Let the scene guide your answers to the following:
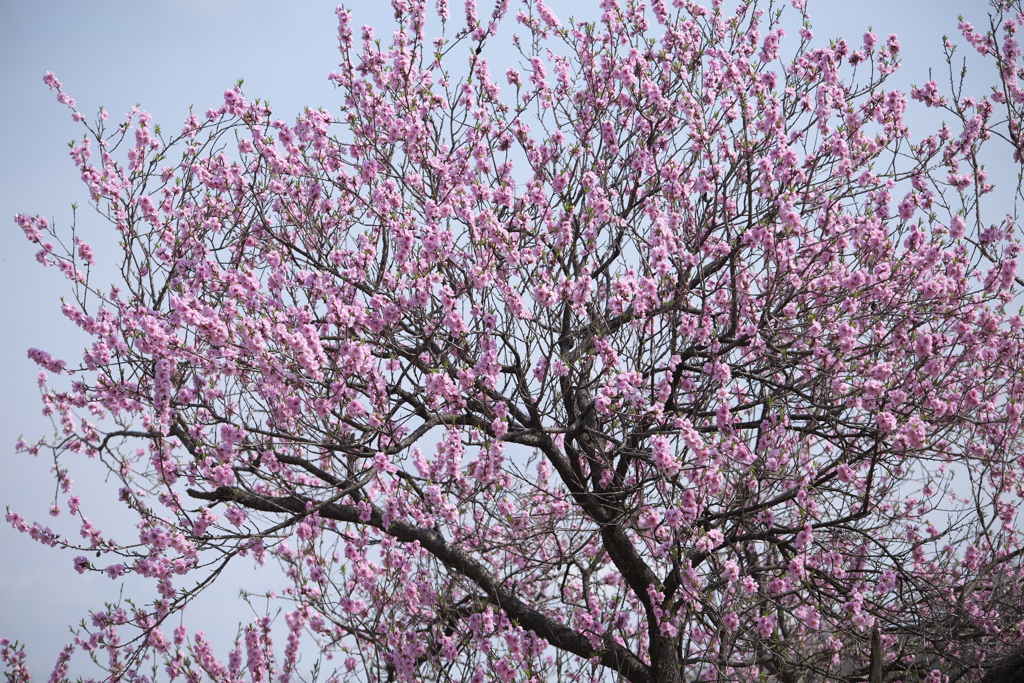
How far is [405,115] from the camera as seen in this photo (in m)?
7.69

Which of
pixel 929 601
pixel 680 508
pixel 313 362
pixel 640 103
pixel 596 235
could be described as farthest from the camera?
pixel 640 103

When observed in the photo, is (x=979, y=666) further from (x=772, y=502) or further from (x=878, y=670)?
→ (x=772, y=502)

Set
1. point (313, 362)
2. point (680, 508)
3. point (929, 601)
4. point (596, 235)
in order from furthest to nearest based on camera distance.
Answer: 1. point (596, 235)
2. point (929, 601)
3. point (680, 508)
4. point (313, 362)

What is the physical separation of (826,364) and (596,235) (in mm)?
2168

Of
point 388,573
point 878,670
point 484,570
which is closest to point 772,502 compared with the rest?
point 878,670

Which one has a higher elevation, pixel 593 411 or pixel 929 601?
pixel 593 411

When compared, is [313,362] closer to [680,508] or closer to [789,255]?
→ [680,508]

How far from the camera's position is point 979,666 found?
21.6ft

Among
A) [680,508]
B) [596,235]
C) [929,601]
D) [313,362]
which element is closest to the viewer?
[313,362]

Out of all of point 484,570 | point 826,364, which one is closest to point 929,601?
point 826,364

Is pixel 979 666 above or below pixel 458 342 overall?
below

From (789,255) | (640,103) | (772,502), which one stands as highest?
(640,103)

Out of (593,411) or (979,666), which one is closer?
(979,666)

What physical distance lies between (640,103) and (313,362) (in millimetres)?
4410
